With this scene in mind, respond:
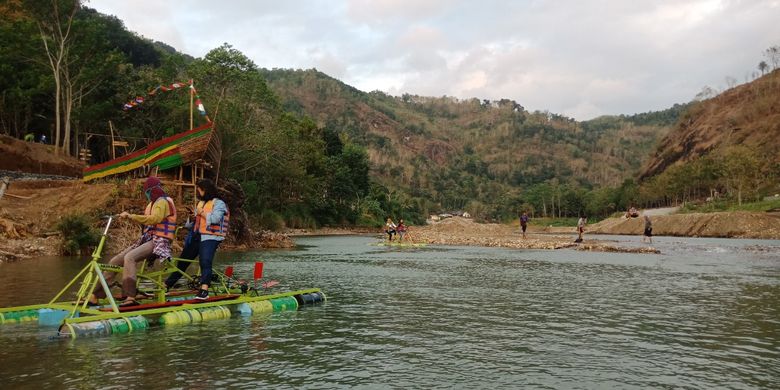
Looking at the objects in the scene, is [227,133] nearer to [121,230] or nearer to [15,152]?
[15,152]

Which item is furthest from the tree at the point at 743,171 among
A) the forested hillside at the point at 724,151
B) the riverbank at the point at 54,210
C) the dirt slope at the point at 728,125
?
the riverbank at the point at 54,210

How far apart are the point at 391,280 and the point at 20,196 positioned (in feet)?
87.2

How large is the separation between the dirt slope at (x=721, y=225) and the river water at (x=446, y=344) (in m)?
51.5

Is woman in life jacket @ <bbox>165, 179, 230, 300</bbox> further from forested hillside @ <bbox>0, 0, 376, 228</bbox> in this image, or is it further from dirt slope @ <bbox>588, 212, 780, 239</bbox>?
dirt slope @ <bbox>588, 212, 780, 239</bbox>

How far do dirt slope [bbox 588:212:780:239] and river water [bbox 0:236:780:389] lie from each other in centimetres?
5146

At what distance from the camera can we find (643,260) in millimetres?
29312

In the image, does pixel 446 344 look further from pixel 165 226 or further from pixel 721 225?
pixel 721 225

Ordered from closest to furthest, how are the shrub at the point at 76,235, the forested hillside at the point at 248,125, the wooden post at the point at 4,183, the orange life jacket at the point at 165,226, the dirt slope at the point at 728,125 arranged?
1. the orange life jacket at the point at 165,226
2. the shrub at the point at 76,235
3. the wooden post at the point at 4,183
4. the forested hillside at the point at 248,125
5. the dirt slope at the point at 728,125

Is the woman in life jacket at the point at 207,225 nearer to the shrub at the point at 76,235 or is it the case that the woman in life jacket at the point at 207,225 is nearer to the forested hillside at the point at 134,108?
the shrub at the point at 76,235

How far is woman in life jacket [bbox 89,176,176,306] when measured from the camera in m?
10.4

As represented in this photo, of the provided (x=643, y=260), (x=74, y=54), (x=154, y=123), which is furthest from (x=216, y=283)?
(x=154, y=123)

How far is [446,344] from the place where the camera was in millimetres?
9555

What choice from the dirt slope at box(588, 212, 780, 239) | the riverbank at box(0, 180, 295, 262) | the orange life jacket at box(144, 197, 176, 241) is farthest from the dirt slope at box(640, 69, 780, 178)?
the orange life jacket at box(144, 197, 176, 241)

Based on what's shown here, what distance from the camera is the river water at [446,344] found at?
740 cm
